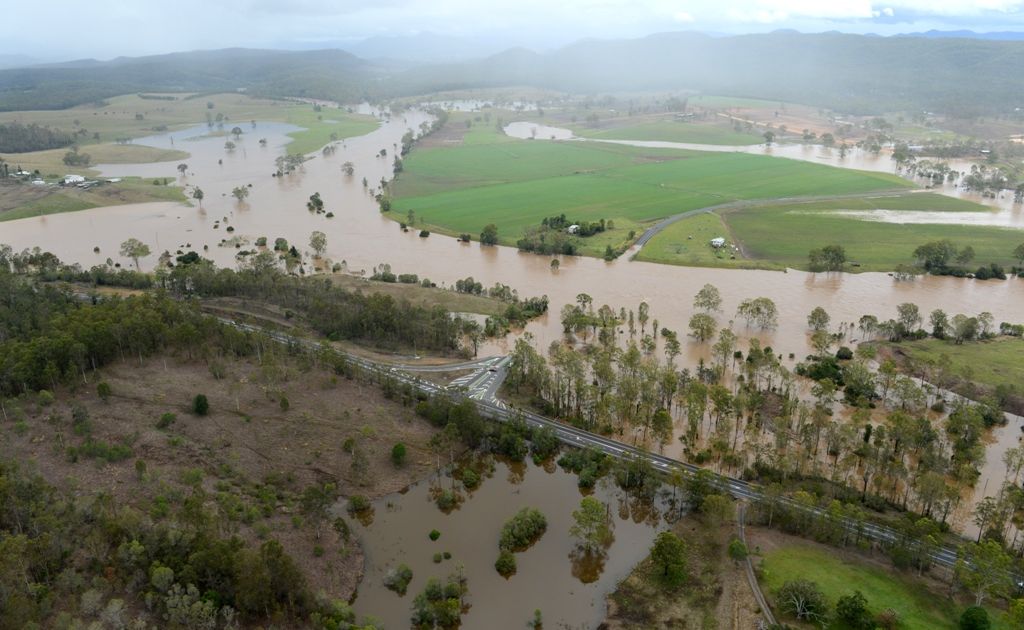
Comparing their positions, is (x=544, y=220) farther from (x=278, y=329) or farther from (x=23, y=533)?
(x=23, y=533)

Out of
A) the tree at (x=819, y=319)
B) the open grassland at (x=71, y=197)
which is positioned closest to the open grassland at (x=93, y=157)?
the open grassland at (x=71, y=197)

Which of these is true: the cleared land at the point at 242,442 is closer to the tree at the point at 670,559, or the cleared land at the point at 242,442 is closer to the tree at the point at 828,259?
the tree at the point at 670,559

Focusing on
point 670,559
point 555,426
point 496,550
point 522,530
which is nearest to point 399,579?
point 496,550

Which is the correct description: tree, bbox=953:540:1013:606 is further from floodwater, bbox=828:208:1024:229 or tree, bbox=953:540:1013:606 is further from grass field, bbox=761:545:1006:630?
floodwater, bbox=828:208:1024:229

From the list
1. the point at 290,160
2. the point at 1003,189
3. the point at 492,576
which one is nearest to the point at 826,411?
the point at 492,576

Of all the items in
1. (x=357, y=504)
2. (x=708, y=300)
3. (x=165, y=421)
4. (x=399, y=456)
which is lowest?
(x=357, y=504)

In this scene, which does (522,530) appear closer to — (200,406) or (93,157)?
(200,406)
